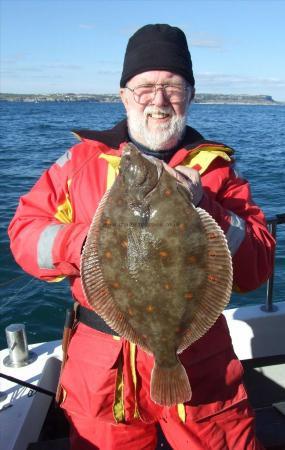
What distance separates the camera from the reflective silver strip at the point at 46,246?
2602 millimetres

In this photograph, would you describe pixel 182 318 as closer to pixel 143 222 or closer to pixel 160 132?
pixel 143 222

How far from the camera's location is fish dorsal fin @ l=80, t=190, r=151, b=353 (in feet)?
7.76

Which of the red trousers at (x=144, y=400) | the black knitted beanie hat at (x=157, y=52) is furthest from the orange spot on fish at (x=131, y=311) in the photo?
the black knitted beanie hat at (x=157, y=52)

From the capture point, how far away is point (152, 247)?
225cm

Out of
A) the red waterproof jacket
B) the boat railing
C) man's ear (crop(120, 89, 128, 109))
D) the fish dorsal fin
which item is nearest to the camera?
the fish dorsal fin

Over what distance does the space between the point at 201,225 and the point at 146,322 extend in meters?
0.56

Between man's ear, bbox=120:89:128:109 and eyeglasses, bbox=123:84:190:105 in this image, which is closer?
eyeglasses, bbox=123:84:190:105

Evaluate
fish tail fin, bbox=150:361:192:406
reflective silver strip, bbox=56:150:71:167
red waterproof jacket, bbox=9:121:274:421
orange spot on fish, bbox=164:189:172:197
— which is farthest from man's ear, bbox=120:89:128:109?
fish tail fin, bbox=150:361:192:406

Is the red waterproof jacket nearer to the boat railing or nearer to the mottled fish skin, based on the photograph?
the mottled fish skin

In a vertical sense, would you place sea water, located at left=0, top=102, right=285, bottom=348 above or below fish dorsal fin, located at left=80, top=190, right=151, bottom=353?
below

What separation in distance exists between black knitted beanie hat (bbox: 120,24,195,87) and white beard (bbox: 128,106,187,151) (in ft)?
0.86

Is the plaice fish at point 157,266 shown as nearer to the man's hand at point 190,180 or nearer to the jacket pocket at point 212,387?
the man's hand at point 190,180

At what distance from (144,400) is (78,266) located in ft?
2.99

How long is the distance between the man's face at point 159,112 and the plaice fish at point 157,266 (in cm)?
71
